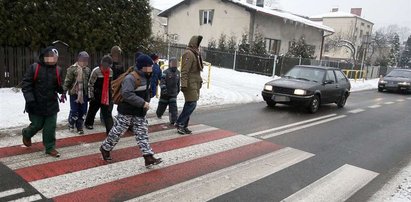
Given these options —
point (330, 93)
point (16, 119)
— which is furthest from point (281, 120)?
point (16, 119)

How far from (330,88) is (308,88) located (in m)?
1.48

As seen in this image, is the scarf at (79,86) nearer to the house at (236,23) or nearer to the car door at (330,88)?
the car door at (330,88)

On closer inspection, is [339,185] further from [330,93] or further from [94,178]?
[330,93]

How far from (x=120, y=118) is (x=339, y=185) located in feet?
10.9

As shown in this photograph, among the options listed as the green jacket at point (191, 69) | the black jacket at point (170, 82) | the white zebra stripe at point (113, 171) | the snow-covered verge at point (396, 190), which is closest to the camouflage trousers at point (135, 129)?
the white zebra stripe at point (113, 171)

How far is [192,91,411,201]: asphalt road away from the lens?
5045 millimetres

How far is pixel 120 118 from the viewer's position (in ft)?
17.0

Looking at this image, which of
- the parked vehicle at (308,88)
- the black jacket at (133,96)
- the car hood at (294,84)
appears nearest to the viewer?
the black jacket at (133,96)

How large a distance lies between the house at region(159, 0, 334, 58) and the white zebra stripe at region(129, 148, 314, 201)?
22715 millimetres

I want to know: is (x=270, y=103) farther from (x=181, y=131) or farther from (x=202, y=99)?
(x=181, y=131)

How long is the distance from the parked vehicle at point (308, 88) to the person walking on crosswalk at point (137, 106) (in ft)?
21.5

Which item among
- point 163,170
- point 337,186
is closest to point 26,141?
point 163,170

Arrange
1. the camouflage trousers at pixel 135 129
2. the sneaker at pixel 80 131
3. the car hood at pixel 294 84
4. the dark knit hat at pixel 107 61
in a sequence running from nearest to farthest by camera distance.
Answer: the camouflage trousers at pixel 135 129, the dark knit hat at pixel 107 61, the sneaker at pixel 80 131, the car hood at pixel 294 84

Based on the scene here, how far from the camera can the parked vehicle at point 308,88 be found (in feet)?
35.6
